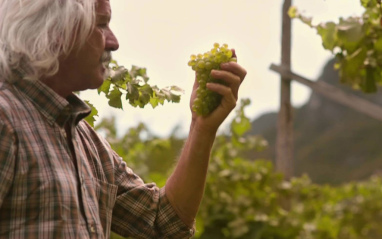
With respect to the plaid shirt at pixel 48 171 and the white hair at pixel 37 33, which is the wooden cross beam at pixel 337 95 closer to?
the plaid shirt at pixel 48 171

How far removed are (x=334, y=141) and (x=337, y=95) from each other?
3626cm

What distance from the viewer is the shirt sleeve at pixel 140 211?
7.59ft

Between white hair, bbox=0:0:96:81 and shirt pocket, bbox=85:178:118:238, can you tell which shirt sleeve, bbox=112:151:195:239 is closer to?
shirt pocket, bbox=85:178:118:238

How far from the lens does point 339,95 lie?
23.1ft

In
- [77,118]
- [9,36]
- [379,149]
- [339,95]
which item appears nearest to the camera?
[9,36]

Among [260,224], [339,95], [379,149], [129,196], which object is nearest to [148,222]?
[129,196]

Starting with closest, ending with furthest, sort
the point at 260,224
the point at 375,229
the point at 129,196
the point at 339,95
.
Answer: the point at 129,196 < the point at 260,224 < the point at 339,95 < the point at 375,229

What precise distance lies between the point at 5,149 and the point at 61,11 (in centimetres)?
40

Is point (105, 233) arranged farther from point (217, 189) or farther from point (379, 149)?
point (379, 149)

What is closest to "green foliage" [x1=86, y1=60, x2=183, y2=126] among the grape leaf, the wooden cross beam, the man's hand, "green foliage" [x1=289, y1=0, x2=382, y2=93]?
the grape leaf

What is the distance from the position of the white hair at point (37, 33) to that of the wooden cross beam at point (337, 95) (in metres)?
5.17

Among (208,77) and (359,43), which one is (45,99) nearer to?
(208,77)

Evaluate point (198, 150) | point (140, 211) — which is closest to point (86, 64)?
point (198, 150)

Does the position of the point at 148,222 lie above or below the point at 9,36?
below
